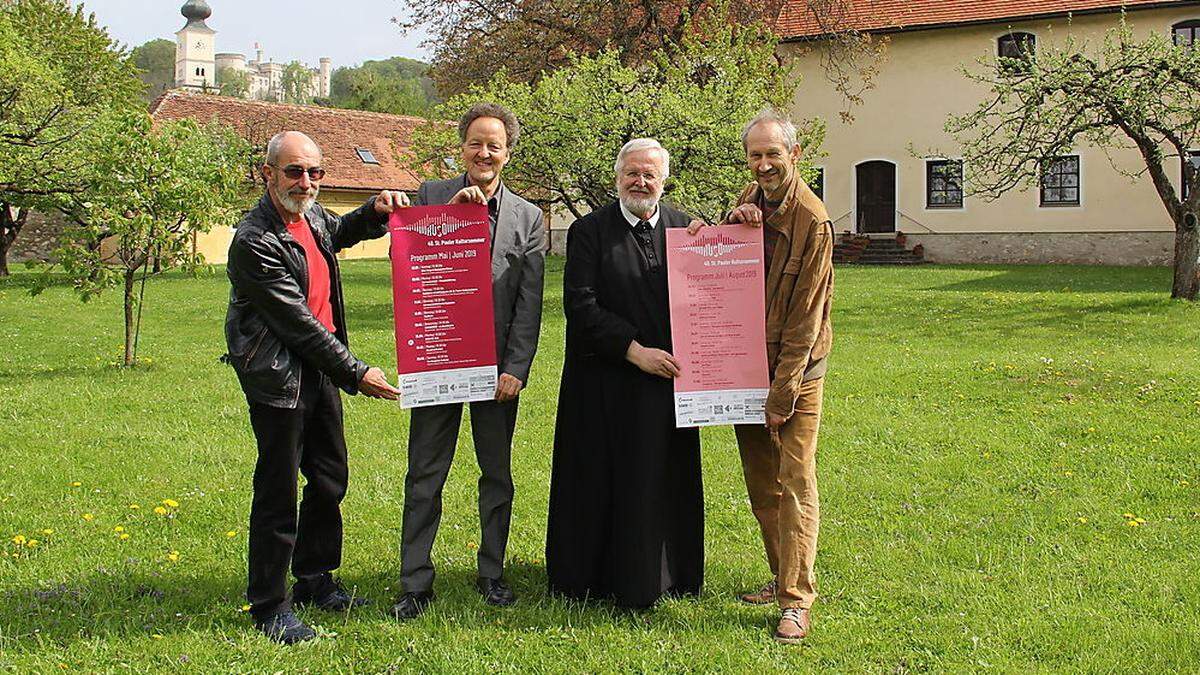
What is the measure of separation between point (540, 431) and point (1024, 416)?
163 inches

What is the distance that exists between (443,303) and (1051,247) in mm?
31442

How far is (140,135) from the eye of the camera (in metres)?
13.1

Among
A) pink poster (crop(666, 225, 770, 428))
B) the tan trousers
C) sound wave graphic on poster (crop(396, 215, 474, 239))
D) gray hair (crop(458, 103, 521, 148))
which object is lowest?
the tan trousers

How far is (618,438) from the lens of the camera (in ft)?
16.9

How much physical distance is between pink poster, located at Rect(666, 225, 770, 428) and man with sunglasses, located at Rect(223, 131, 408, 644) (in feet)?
4.13

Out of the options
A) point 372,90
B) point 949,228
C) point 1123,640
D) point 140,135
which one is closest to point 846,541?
point 1123,640

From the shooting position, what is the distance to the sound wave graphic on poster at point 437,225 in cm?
494

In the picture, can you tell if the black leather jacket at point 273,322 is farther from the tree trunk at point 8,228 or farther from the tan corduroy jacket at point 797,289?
the tree trunk at point 8,228

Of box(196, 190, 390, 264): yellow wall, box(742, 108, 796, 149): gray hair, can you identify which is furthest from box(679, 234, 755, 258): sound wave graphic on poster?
box(196, 190, 390, 264): yellow wall

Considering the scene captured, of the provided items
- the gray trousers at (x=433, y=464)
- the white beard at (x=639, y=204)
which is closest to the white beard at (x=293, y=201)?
the gray trousers at (x=433, y=464)

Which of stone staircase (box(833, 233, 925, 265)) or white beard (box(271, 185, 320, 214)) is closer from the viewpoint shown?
white beard (box(271, 185, 320, 214))

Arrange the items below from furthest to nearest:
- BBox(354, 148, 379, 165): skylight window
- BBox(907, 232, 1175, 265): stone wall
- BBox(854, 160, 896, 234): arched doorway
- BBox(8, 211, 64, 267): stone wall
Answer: BBox(354, 148, 379, 165): skylight window → BBox(8, 211, 64, 267): stone wall → BBox(854, 160, 896, 234): arched doorway → BBox(907, 232, 1175, 265): stone wall

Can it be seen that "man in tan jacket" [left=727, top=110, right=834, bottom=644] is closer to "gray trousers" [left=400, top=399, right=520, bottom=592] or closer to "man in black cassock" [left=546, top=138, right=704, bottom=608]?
"man in black cassock" [left=546, top=138, right=704, bottom=608]

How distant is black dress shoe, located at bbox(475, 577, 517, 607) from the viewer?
5.26m
